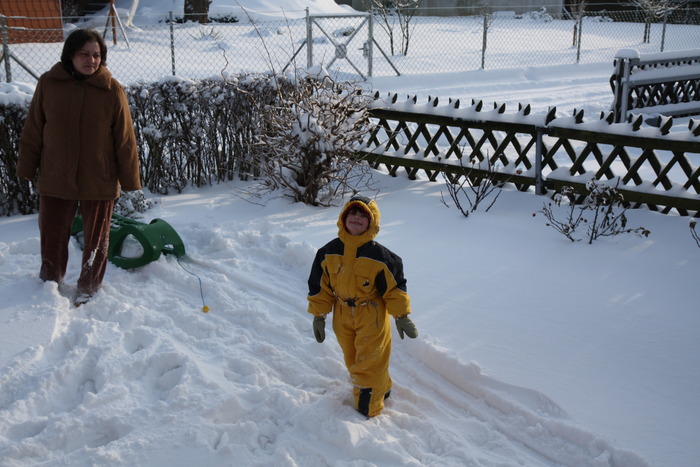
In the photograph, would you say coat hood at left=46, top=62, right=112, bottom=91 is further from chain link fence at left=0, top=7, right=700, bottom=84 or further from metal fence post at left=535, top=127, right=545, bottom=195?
chain link fence at left=0, top=7, right=700, bottom=84

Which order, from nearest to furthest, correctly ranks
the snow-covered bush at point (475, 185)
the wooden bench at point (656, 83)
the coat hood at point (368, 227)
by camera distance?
the coat hood at point (368, 227), the snow-covered bush at point (475, 185), the wooden bench at point (656, 83)

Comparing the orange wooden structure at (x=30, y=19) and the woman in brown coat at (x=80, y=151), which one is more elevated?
the orange wooden structure at (x=30, y=19)

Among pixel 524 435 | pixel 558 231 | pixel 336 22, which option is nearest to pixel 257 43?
pixel 336 22

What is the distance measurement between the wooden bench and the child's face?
388 inches

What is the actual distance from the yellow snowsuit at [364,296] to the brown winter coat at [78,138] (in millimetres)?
1826

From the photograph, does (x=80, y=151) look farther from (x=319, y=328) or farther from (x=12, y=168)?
(x=12, y=168)

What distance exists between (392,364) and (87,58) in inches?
103

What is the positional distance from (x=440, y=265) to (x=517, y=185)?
2339 millimetres

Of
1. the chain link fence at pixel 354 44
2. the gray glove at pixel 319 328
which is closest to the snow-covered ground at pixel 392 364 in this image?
the gray glove at pixel 319 328

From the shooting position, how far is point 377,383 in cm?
352

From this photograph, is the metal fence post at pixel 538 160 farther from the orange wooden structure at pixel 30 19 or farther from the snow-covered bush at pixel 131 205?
the orange wooden structure at pixel 30 19

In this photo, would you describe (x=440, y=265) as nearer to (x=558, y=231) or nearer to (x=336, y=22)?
(x=558, y=231)

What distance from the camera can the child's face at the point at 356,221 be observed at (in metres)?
3.41

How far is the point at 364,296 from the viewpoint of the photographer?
349 cm
